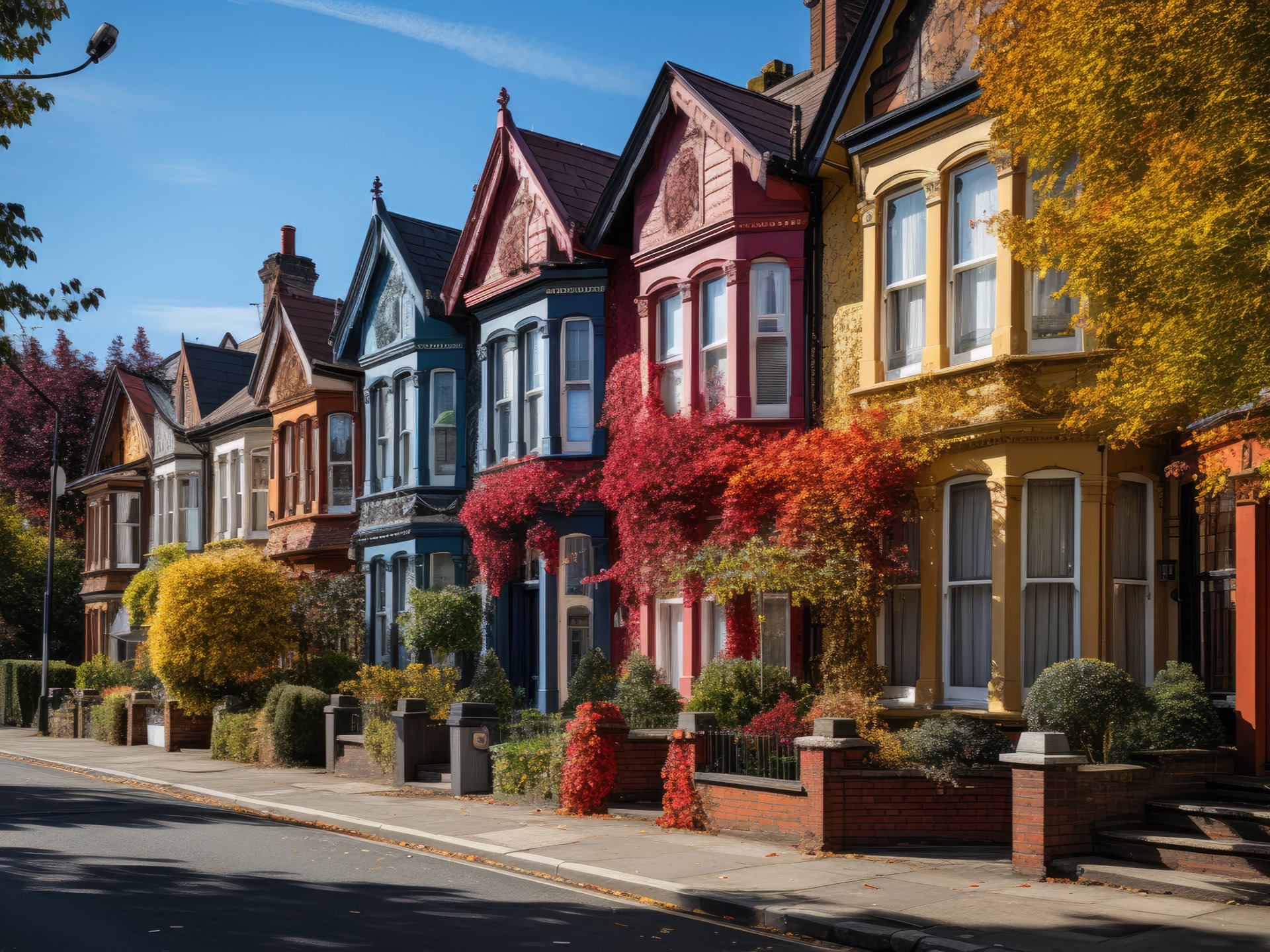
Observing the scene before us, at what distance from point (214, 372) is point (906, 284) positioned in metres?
26.6

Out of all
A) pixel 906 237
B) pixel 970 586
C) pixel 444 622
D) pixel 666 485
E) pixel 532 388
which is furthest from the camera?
pixel 444 622

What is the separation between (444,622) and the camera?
22578mm

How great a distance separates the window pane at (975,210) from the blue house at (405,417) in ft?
38.7

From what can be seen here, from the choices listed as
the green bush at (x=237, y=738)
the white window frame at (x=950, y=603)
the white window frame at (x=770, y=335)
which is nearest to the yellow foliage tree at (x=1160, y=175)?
the white window frame at (x=950, y=603)

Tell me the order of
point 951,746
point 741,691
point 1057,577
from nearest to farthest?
point 951,746 < point 1057,577 < point 741,691

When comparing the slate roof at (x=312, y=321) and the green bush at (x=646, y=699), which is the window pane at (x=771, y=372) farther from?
the slate roof at (x=312, y=321)

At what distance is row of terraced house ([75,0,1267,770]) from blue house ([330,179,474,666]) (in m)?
0.07

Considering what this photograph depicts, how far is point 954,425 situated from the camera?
1512 centimetres

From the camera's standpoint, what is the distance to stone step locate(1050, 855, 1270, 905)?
991 centimetres

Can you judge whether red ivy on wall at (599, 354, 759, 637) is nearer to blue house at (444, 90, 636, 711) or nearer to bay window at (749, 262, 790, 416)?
bay window at (749, 262, 790, 416)

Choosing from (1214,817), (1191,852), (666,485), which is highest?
(666,485)

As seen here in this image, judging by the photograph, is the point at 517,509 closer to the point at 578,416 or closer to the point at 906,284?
the point at 578,416

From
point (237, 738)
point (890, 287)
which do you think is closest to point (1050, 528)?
point (890, 287)

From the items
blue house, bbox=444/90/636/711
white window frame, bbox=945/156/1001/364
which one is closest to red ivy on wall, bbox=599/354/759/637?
blue house, bbox=444/90/636/711
